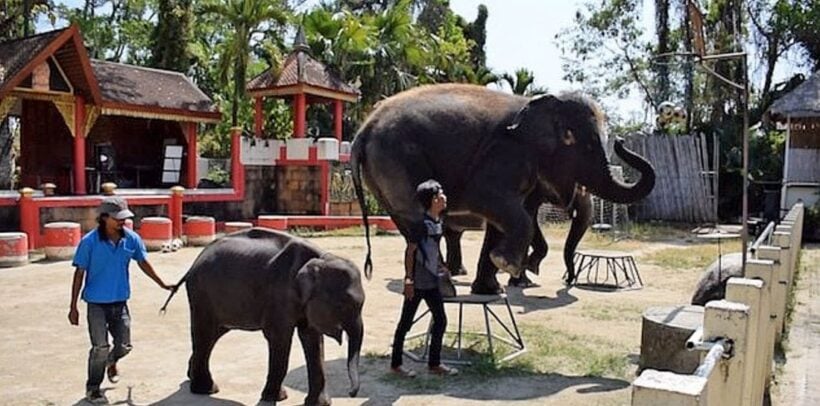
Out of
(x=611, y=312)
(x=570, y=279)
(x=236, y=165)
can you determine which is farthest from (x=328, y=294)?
(x=236, y=165)

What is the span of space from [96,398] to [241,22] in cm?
1563

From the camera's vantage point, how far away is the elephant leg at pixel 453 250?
364 inches

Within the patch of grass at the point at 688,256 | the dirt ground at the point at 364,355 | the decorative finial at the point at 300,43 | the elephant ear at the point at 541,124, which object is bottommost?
the dirt ground at the point at 364,355

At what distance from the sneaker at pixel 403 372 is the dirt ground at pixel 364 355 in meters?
0.10

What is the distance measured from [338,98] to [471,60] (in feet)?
50.5

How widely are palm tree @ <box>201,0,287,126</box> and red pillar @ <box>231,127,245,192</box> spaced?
2.74 metres

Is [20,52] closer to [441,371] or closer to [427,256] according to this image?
[427,256]

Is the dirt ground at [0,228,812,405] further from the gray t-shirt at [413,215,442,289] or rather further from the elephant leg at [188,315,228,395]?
the gray t-shirt at [413,215,442,289]

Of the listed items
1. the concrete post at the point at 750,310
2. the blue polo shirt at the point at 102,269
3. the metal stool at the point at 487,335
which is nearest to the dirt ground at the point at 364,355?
the metal stool at the point at 487,335

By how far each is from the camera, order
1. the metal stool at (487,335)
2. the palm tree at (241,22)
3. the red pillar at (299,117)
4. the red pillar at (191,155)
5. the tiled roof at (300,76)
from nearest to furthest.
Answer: the metal stool at (487,335) → the red pillar at (191,155) → the tiled roof at (300,76) → the red pillar at (299,117) → the palm tree at (241,22)

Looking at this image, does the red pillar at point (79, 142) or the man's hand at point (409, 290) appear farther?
the red pillar at point (79, 142)

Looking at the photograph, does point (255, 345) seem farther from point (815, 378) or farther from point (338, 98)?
point (338, 98)

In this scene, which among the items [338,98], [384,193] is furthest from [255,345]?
[338,98]

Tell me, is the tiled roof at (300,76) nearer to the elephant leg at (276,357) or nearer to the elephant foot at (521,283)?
the elephant foot at (521,283)
